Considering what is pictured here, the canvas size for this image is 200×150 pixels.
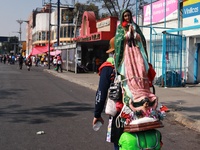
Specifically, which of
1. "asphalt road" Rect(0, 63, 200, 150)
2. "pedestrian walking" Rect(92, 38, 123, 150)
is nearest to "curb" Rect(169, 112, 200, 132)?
"asphalt road" Rect(0, 63, 200, 150)

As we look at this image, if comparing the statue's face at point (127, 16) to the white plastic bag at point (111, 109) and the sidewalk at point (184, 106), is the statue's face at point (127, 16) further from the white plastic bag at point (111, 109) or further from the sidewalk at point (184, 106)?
the sidewalk at point (184, 106)

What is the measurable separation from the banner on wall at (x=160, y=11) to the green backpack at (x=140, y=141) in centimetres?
1479

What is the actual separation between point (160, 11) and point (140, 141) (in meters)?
16.2

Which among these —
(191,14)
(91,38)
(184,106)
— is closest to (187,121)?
(184,106)

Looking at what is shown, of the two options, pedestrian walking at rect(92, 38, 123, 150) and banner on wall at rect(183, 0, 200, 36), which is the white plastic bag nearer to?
pedestrian walking at rect(92, 38, 123, 150)

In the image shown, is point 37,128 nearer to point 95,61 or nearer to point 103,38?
point 103,38

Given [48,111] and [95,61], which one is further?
[95,61]

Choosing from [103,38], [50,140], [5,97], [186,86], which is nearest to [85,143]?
[50,140]

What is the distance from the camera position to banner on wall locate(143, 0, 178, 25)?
56.9 ft

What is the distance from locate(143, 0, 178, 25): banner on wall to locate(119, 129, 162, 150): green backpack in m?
14.8

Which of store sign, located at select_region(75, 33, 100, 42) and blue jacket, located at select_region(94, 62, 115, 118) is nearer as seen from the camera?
blue jacket, located at select_region(94, 62, 115, 118)

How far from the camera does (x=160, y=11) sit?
728 inches

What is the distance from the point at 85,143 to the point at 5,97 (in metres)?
6.90

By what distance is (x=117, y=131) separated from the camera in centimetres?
352
